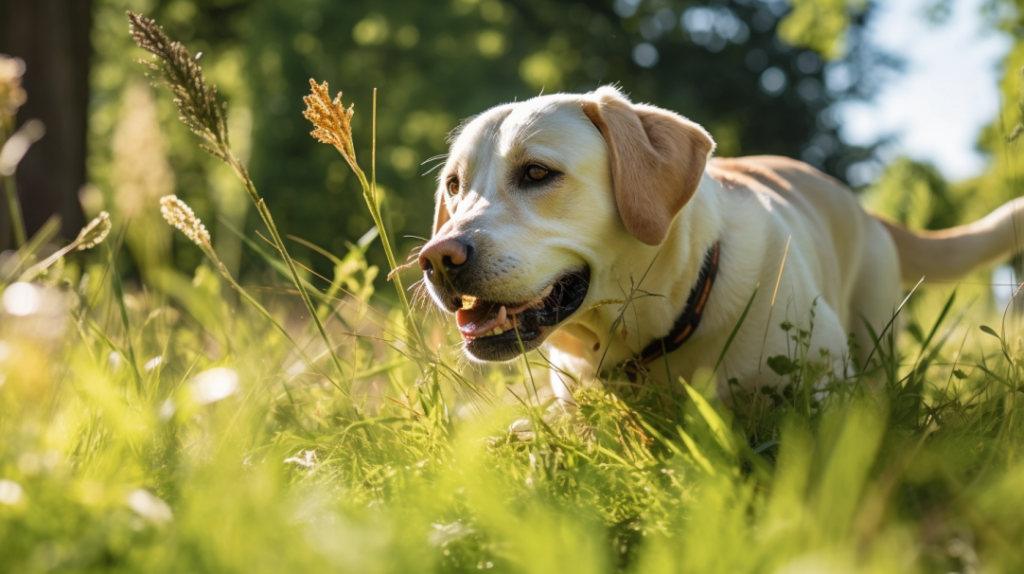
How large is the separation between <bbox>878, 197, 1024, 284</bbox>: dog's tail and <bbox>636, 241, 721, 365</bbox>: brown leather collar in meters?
2.33

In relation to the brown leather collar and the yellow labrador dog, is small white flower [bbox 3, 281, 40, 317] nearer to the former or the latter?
the yellow labrador dog

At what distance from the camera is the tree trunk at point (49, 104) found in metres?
9.20

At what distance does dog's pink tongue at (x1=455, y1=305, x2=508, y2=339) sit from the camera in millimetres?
2736

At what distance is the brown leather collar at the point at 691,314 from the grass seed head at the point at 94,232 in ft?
6.03

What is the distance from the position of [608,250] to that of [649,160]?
354 mm

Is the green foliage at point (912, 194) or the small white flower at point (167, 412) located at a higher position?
the small white flower at point (167, 412)

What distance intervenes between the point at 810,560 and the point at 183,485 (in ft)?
4.00

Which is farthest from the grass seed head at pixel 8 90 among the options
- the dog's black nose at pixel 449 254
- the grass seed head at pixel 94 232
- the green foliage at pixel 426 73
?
the green foliage at pixel 426 73

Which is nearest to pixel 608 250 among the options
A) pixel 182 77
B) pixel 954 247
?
pixel 182 77

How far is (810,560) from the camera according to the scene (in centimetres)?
108

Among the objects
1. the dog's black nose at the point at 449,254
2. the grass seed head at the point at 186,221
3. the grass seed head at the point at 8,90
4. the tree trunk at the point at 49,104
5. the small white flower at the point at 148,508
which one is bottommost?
the tree trunk at the point at 49,104

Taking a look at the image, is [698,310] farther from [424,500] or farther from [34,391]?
[34,391]

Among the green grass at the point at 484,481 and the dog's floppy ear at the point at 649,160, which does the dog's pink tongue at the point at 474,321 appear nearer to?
the green grass at the point at 484,481

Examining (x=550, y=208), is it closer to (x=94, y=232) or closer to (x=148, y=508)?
(x=94, y=232)
